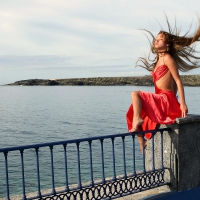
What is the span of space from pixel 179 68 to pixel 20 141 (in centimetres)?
2144

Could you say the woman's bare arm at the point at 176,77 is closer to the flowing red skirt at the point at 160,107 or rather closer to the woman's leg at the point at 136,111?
the flowing red skirt at the point at 160,107

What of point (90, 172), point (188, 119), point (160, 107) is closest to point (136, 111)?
point (160, 107)

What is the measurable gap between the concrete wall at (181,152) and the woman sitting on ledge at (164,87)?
218 mm

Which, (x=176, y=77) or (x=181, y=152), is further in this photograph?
(x=181, y=152)

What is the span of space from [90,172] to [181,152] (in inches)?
62.2

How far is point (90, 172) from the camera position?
241 inches

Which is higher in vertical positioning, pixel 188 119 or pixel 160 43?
pixel 160 43

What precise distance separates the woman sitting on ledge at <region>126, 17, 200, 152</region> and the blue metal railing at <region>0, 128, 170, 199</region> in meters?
0.26

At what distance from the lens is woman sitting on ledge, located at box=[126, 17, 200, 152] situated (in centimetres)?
520

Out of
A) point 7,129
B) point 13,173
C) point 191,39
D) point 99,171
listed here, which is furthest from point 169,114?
point 7,129

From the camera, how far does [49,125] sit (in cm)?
3497

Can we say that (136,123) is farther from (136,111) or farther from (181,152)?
(181,152)

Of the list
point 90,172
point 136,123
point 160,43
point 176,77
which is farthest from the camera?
point 90,172

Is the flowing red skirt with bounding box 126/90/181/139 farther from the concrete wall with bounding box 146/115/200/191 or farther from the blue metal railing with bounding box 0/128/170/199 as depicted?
the blue metal railing with bounding box 0/128/170/199
